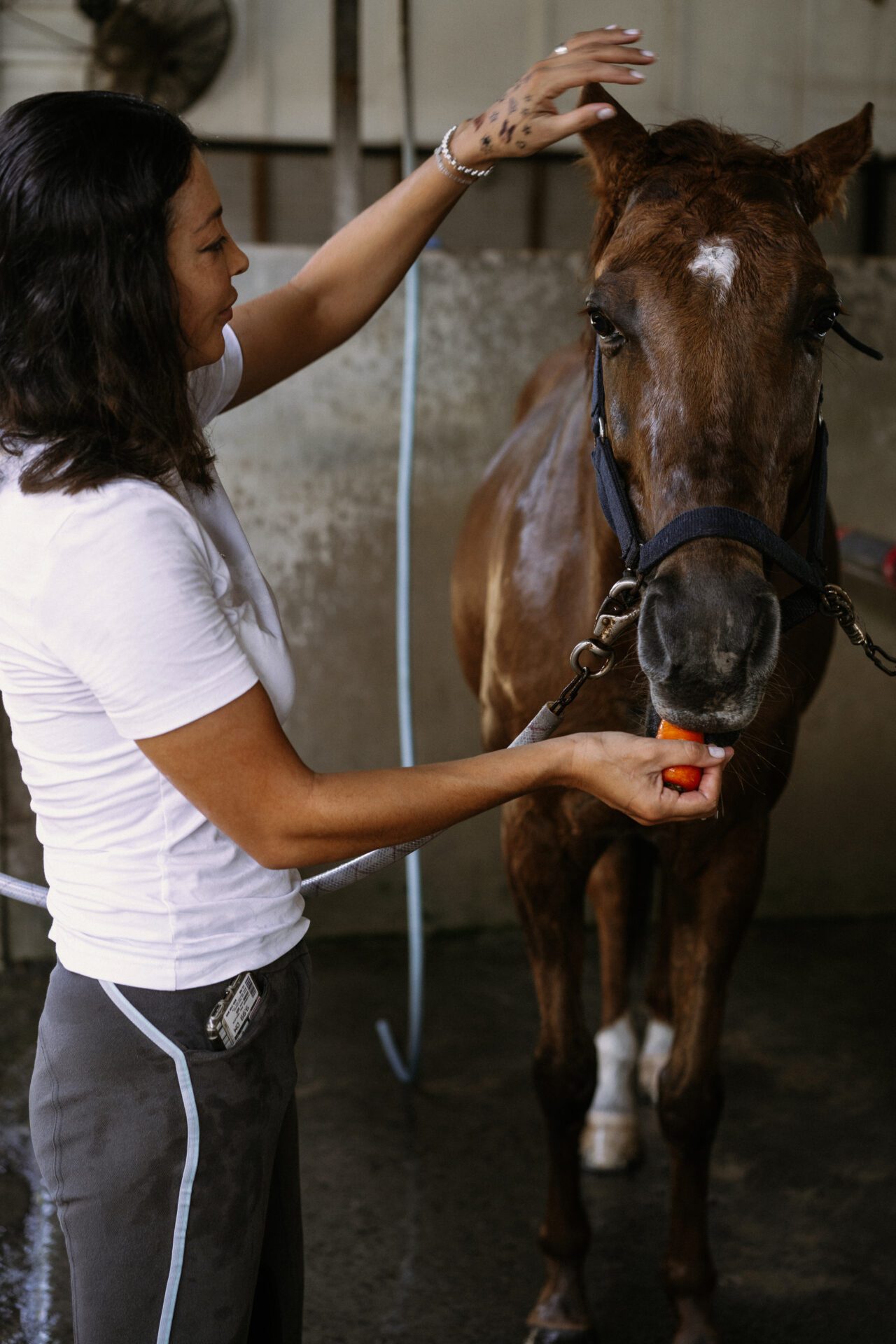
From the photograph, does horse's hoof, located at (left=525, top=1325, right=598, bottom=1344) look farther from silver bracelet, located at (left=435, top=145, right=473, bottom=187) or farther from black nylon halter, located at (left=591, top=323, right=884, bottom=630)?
silver bracelet, located at (left=435, top=145, right=473, bottom=187)

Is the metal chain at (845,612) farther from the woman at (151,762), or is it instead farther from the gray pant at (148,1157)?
the gray pant at (148,1157)

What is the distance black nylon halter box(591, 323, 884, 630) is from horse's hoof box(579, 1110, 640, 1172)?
128cm

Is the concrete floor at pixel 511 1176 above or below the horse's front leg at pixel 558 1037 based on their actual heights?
below

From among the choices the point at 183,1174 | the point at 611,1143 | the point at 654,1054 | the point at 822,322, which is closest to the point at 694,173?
the point at 822,322

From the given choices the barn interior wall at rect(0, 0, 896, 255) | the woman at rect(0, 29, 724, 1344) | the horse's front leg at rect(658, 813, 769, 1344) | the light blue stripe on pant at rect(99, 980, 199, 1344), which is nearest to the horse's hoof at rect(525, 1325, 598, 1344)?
the horse's front leg at rect(658, 813, 769, 1344)

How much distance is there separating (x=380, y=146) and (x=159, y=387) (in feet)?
16.8

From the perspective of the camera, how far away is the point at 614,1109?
2.26m

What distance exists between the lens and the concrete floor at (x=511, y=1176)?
1854 millimetres

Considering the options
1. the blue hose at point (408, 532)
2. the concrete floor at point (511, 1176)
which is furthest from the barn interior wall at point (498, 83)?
the concrete floor at point (511, 1176)

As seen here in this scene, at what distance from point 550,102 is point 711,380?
0.37 m

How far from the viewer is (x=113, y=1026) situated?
96 cm

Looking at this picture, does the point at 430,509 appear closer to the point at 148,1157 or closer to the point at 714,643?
the point at 714,643

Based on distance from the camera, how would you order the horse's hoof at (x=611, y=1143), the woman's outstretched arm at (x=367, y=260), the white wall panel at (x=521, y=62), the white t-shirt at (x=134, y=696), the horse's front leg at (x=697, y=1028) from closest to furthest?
the white t-shirt at (x=134, y=696) < the woman's outstretched arm at (x=367, y=260) < the horse's front leg at (x=697, y=1028) < the horse's hoof at (x=611, y=1143) < the white wall panel at (x=521, y=62)

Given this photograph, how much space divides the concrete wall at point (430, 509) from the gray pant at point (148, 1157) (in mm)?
2075
